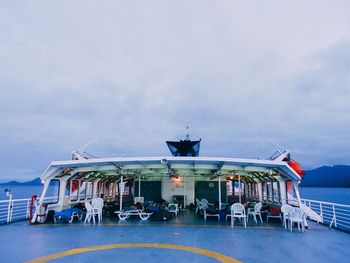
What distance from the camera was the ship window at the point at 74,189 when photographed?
13.3 m

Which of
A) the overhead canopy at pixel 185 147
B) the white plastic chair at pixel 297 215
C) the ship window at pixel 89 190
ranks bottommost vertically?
the white plastic chair at pixel 297 215

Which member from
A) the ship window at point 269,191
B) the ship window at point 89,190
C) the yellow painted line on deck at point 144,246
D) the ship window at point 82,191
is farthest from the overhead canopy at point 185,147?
the yellow painted line on deck at point 144,246

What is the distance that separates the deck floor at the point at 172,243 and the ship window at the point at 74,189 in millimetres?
3884

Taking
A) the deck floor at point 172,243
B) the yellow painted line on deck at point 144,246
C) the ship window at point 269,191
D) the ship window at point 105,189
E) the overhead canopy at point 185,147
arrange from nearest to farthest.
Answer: the yellow painted line on deck at point 144,246 < the deck floor at point 172,243 < the ship window at point 269,191 < the ship window at point 105,189 < the overhead canopy at point 185,147

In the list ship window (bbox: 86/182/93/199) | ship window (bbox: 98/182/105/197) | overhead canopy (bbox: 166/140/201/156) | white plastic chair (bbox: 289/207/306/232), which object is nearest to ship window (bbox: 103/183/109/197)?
ship window (bbox: 98/182/105/197)

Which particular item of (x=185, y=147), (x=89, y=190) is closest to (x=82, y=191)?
(x=89, y=190)

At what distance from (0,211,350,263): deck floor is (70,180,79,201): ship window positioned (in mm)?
3884

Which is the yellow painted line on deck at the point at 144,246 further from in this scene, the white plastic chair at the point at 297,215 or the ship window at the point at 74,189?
the ship window at the point at 74,189

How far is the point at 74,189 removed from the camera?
13.8 m

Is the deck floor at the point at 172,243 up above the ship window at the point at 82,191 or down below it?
below

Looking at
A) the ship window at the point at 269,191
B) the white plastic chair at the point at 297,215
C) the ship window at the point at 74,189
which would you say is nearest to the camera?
the white plastic chair at the point at 297,215

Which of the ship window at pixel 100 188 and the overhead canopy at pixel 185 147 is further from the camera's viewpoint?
the overhead canopy at pixel 185 147

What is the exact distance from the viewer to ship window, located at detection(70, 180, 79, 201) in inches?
523

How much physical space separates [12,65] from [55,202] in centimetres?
1025
